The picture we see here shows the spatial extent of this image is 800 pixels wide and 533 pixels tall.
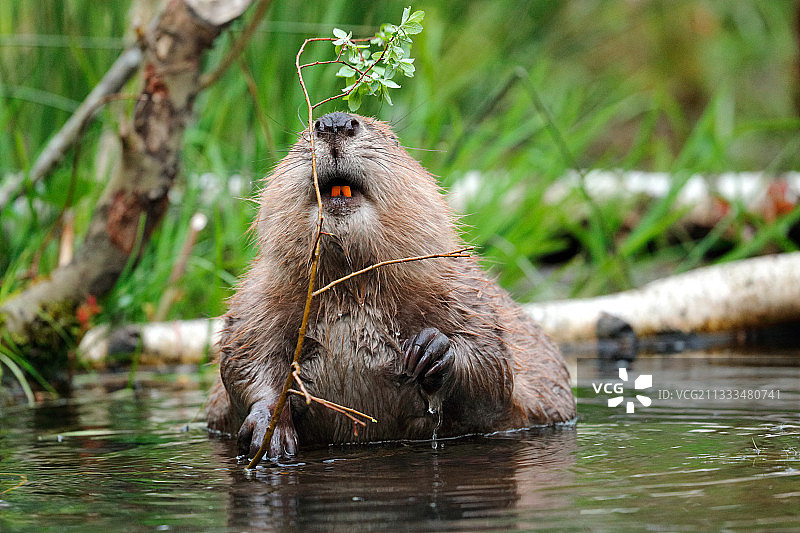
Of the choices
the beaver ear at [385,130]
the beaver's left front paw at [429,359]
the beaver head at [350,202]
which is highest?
the beaver ear at [385,130]

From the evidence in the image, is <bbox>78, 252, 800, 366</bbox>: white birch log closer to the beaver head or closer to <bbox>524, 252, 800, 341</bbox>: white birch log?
<bbox>524, 252, 800, 341</bbox>: white birch log

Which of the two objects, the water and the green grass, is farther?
the green grass

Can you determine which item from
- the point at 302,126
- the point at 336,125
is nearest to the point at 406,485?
the point at 336,125

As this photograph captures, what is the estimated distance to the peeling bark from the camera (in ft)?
13.6

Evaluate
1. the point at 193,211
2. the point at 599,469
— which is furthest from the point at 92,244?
the point at 599,469

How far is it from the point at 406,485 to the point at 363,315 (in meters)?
0.73

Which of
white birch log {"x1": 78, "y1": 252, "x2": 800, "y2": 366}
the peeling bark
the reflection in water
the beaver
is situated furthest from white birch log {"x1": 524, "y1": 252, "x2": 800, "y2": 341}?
the reflection in water

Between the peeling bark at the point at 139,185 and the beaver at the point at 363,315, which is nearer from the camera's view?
the beaver at the point at 363,315

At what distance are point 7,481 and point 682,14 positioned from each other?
583 inches

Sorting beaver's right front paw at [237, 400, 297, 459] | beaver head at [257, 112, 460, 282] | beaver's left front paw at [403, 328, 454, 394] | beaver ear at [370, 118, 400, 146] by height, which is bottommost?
beaver's right front paw at [237, 400, 297, 459]

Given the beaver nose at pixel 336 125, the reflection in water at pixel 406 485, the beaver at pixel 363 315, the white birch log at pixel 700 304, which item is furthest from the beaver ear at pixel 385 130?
the white birch log at pixel 700 304

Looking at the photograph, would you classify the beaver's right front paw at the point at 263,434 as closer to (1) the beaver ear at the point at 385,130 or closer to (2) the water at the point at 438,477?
(2) the water at the point at 438,477

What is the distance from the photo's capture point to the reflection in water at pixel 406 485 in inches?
86.1

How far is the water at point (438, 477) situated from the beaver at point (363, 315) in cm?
11
